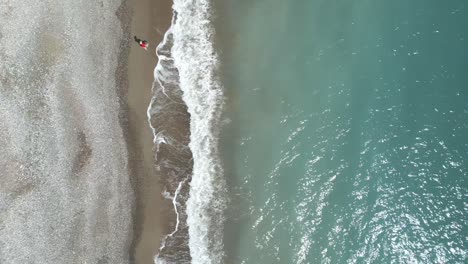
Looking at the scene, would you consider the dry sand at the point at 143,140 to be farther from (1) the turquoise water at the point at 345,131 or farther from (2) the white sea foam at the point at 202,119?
(1) the turquoise water at the point at 345,131

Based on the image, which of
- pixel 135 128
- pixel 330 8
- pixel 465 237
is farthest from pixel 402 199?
pixel 135 128

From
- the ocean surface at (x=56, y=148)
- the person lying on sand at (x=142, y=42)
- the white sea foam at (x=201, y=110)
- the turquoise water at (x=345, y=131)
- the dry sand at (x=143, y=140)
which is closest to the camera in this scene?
the ocean surface at (x=56, y=148)

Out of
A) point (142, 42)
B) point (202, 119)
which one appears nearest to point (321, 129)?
point (202, 119)

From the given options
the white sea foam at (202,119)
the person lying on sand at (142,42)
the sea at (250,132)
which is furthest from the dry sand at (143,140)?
the white sea foam at (202,119)

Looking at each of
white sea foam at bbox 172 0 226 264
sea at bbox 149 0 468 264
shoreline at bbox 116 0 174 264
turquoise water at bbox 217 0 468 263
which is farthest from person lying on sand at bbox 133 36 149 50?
turquoise water at bbox 217 0 468 263

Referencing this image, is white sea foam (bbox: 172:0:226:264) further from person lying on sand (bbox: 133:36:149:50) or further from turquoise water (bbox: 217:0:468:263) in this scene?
person lying on sand (bbox: 133:36:149:50)

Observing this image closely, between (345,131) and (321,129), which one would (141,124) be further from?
(345,131)
